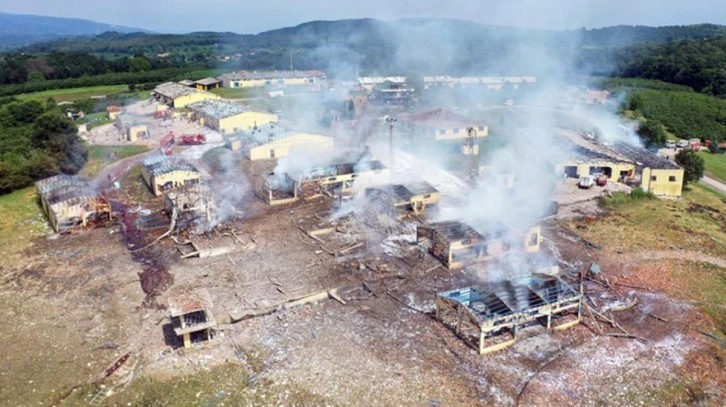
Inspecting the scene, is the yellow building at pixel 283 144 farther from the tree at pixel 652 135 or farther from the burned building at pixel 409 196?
the tree at pixel 652 135

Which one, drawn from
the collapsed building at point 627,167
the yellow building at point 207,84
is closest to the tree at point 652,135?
the collapsed building at point 627,167

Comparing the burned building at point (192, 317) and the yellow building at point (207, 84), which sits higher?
the yellow building at point (207, 84)

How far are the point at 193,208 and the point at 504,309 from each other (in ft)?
31.7

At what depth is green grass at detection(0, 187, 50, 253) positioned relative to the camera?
15859mm

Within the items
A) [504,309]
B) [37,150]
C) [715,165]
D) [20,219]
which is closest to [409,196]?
[504,309]

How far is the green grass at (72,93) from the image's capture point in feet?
140

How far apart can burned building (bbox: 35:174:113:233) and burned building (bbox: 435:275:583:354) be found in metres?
11.2

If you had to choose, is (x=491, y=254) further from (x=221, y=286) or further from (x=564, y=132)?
(x=564, y=132)

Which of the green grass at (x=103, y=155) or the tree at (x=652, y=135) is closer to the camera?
the green grass at (x=103, y=155)

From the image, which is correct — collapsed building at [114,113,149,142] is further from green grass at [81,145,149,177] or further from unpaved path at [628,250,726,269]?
unpaved path at [628,250,726,269]

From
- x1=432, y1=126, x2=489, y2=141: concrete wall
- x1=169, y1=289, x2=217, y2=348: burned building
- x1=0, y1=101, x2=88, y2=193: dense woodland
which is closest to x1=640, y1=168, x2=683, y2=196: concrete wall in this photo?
x1=432, y1=126, x2=489, y2=141: concrete wall

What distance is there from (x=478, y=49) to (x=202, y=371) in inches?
1509

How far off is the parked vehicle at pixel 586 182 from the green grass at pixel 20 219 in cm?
1764

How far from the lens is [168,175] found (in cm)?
1938
